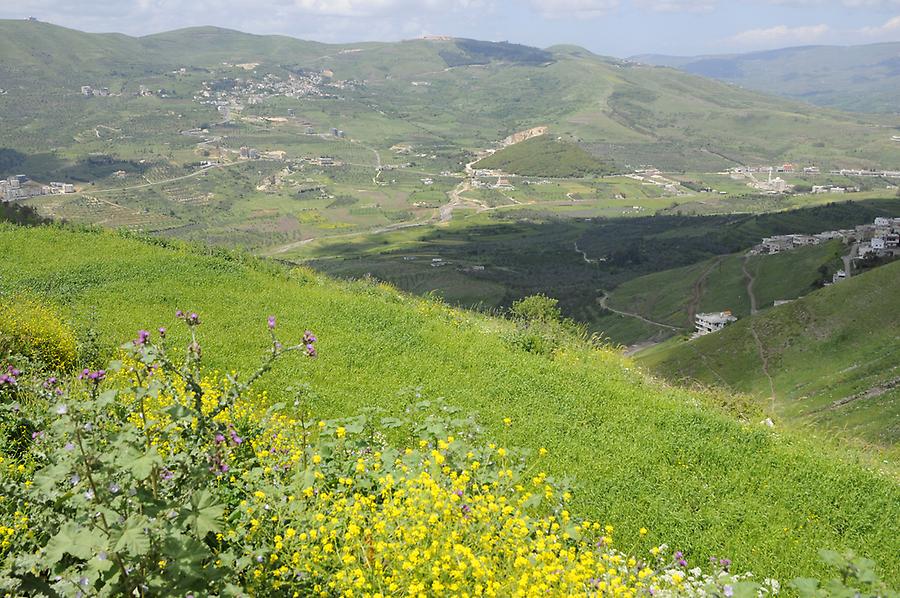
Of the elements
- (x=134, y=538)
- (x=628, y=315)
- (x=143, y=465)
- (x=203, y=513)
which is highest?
(x=143, y=465)

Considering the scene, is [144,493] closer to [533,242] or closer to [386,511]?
[386,511]

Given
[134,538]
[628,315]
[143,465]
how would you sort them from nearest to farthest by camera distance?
[134,538], [143,465], [628,315]

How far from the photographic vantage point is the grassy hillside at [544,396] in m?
7.87

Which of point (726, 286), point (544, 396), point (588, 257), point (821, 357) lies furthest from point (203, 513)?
point (588, 257)

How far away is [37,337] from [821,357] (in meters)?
54.3

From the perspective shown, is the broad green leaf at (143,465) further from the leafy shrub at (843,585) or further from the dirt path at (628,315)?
the dirt path at (628,315)

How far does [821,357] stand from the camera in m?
50.0

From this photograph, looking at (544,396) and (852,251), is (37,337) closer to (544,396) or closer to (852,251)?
(544,396)

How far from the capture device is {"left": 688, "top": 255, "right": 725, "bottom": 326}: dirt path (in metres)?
92.1

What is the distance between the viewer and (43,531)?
5004mm

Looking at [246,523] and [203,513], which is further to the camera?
[246,523]

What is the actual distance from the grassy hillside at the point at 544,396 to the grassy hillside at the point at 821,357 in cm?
2908

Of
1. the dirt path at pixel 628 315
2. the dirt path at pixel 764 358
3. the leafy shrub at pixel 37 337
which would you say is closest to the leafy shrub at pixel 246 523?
the leafy shrub at pixel 37 337

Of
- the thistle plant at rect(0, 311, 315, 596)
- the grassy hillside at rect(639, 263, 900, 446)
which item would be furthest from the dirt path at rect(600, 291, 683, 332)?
the thistle plant at rect(0, 311, 315, 596)
